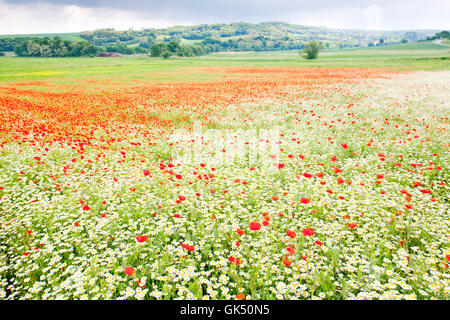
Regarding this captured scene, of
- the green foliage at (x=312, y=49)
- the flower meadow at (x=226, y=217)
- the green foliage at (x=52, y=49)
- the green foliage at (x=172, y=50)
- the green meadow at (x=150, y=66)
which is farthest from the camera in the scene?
the green foliage at (x=172, y=50)

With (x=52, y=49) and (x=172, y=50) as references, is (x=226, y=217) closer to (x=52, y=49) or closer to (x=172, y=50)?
(x=172, y=50)

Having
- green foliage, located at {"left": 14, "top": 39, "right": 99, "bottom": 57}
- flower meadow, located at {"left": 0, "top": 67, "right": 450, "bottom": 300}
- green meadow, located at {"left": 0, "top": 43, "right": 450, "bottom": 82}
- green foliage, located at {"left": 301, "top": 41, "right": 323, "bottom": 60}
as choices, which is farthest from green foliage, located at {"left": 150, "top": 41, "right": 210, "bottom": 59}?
flower meadow, located at {"left": 0, "top": 67, "right": 450, "bottom": 300}

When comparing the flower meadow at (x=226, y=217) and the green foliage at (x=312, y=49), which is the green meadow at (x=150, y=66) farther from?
the flower meadow at (x=226, y=217)

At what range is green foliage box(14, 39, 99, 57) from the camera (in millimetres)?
105000

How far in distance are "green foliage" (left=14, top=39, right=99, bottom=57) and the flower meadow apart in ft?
Answer: 405

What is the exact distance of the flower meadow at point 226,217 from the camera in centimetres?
335

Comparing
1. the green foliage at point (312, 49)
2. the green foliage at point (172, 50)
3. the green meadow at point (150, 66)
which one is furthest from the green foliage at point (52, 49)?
the green foliage at point (312, 49)

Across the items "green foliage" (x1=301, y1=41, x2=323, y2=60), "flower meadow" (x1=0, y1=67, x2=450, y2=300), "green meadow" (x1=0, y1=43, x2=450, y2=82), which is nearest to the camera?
"flower meadow" (x1=0, y1=67, x2=450, y2=300)

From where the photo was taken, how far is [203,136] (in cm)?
1049

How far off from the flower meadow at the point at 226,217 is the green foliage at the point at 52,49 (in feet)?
405

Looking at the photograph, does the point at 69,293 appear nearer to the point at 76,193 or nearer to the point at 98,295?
the point at 98,295

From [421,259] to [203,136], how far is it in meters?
8.22

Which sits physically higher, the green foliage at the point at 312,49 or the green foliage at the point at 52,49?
the green foliage at the point at 52,49

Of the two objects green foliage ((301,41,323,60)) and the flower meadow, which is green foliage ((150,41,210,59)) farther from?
the flower meadow
